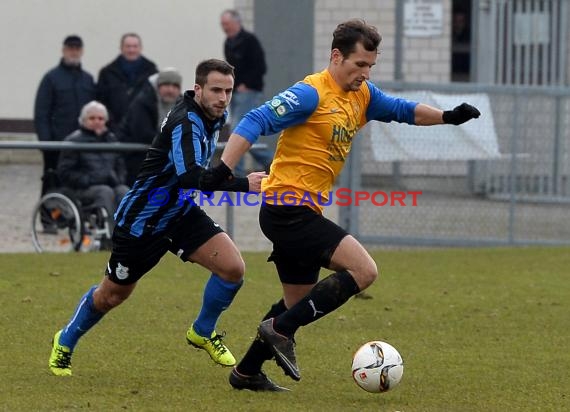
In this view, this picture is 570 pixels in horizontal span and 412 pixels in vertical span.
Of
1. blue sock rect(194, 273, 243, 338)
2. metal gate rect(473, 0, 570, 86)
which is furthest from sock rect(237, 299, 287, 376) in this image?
metal gate rect(473, 0, 570, 86)

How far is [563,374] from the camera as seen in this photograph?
26.6ft

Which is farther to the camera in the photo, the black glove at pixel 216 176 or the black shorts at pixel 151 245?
the black shorts at pixel 151 245

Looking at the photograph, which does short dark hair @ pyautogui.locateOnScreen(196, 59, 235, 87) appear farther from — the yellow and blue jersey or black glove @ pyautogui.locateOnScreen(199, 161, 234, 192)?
black glove @ pyautogui.locateOnScreen(199, 161, 234, 192)

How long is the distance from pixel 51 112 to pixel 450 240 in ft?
14.5

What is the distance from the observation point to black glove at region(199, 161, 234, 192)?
22.8ft

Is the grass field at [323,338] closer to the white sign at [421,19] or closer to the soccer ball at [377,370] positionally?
the soccer ball at [377,370]

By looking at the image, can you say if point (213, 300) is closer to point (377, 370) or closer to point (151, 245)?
point (151, 245)

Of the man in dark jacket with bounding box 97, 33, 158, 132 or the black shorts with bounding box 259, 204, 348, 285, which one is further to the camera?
the man in dark jacket with bounding box 97, 33, 158, 132

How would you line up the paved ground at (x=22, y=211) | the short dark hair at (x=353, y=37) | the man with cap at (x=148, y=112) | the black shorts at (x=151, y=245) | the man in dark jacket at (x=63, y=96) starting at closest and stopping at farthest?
the short dark hair at (x=353, y=37), the black shorts at (x=151, y=245), the man with cap at (x=148, y=112), the paved ground at (x=22, y=211), the man in dark jacket at (x=63, y=96)

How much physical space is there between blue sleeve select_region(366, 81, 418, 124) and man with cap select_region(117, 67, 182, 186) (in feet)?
20.3

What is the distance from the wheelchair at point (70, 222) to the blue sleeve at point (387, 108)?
20.3 ft

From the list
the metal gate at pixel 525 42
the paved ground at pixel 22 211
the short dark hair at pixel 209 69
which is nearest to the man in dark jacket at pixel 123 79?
the paved ground at pixel 22 211

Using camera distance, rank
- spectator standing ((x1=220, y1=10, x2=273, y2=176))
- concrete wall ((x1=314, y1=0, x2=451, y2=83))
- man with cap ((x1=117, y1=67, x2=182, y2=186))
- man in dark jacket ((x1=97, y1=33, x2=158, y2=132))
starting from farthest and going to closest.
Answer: concrete wall ((x1=314, y1=0, x2=451, y2=83))
spectator standing ((x1=220, y1=10, x2=273, y2=176))
man in dark jacket ((x1=97, y1=33, x2=158, y2=132))
man with cap ((x1=117, y1=67, x2=182, y2=186))

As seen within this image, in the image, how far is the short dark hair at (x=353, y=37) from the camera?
7.24 meters
